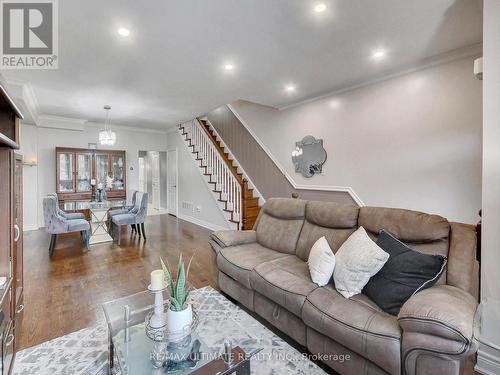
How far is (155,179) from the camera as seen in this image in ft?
29.4

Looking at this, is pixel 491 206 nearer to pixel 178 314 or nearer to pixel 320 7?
pixel 320 7

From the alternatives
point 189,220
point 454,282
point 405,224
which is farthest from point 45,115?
point 454,282

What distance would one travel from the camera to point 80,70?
3254mm

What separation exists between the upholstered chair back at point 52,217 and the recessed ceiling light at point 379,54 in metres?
4.86

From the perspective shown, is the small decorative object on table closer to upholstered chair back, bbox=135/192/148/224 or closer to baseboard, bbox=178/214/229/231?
upholstered chair back, bbox=135/192/148/224

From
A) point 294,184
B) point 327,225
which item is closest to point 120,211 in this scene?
point 294,184

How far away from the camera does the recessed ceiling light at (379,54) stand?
2787 mm

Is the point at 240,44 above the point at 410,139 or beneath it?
above

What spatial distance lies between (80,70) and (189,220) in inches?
167

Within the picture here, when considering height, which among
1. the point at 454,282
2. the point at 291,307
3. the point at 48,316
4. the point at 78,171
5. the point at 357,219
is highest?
the point at 78,171

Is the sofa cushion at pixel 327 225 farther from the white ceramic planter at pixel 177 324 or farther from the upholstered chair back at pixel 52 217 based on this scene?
the upholstered chair back at pixel 52 217

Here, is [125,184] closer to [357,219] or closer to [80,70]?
[80,70]

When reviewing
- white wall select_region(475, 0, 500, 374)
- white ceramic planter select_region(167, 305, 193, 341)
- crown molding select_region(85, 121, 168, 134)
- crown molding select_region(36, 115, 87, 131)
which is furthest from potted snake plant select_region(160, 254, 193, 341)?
crown molding select_region(85, 121, 168, 134)

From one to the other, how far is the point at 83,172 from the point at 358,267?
673 cm
